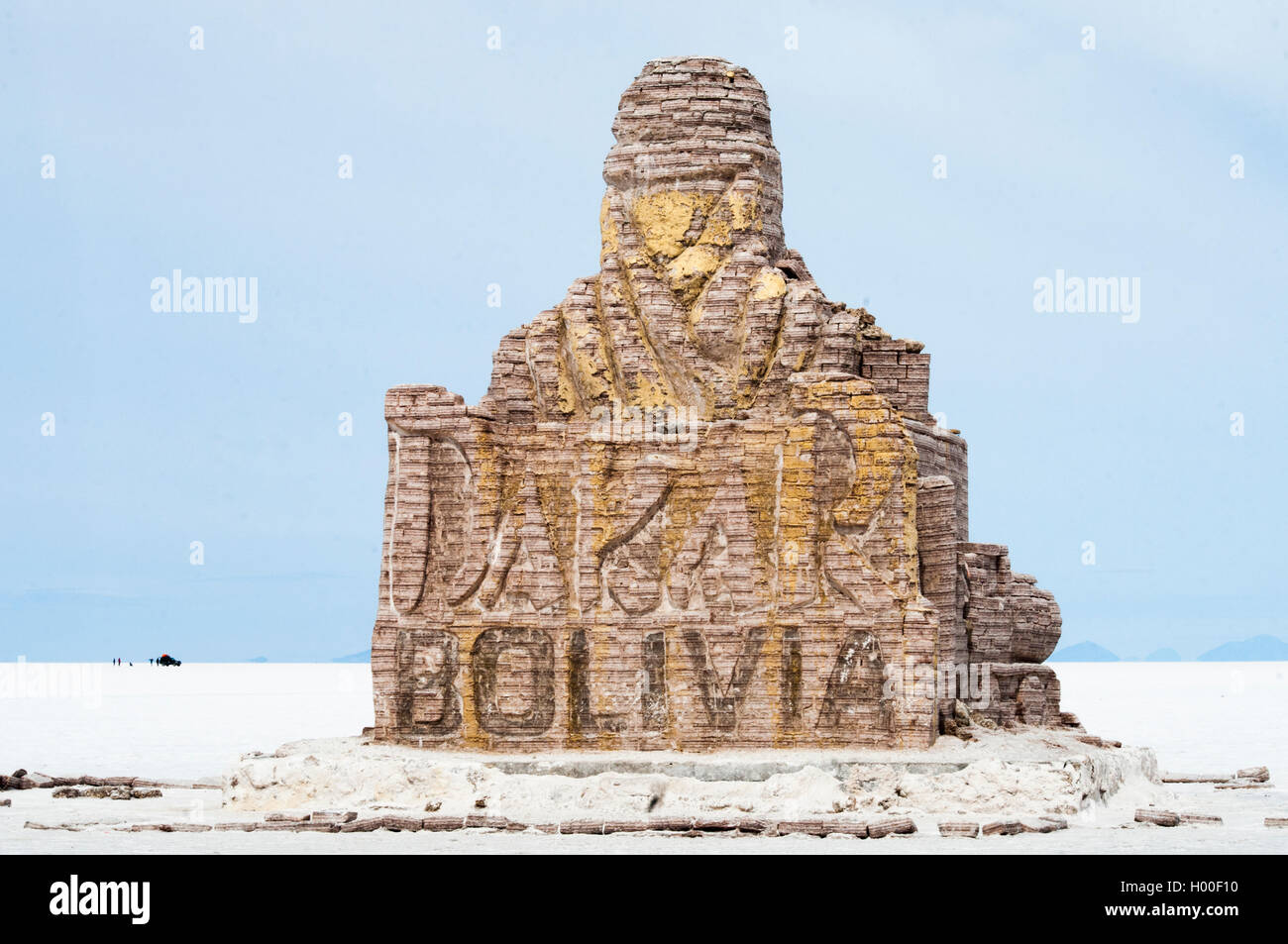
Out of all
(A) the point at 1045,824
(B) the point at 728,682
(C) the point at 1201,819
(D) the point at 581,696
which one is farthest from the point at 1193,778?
(D) the point at 581,696

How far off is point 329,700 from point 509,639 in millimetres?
46241

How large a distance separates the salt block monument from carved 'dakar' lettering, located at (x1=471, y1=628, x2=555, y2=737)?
0.11 feet

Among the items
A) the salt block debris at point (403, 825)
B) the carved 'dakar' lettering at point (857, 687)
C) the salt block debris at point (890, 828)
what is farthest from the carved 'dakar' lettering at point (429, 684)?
the salt block debris at point (890, 828)

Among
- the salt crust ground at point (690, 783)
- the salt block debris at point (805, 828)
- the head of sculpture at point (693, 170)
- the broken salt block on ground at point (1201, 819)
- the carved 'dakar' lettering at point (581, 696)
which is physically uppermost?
the head of sculpture at point (693, 170)

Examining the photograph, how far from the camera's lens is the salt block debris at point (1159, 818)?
98.0 feet

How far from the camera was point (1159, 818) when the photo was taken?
29906mm

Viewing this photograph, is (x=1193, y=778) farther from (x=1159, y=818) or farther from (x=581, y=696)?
(x=581, y=696)

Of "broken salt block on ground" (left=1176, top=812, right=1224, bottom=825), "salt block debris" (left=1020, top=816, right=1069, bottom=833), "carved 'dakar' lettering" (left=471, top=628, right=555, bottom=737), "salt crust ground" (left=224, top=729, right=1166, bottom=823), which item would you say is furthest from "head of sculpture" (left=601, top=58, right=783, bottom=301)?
"broken salt block on ground" (left=1176, top=812, right=1224, bottom=825)

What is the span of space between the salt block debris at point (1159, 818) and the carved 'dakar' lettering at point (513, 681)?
8.97 m

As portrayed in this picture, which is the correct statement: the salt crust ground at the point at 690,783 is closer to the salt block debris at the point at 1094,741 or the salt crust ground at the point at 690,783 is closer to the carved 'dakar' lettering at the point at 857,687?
the carved 'dakar' lettering at the point at 857,687

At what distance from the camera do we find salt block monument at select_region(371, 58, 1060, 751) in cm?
3134

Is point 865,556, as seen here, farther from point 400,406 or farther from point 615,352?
point 400,406

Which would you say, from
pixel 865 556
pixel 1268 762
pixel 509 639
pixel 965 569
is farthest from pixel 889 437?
pixel 1268 762

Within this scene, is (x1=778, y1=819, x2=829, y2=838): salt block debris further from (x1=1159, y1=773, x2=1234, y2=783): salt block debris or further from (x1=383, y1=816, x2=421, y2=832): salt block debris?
(x1=1159, y1=773, x2=1234, y2=783): salt block debris
